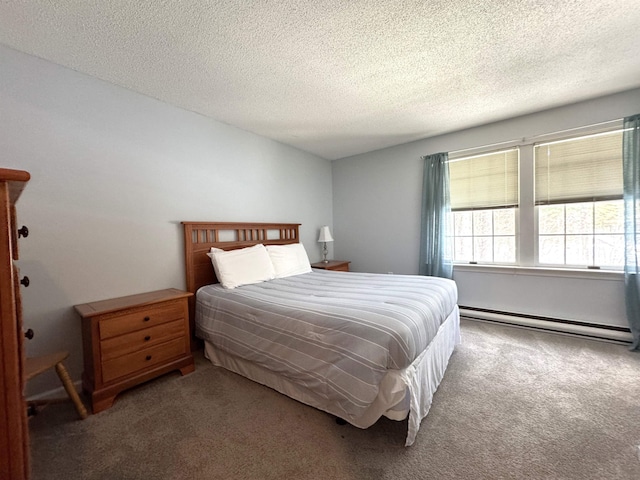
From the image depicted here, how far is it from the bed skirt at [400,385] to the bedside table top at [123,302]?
0.70m

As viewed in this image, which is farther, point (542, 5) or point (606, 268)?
point (606, 268)

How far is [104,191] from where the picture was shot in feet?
7.01

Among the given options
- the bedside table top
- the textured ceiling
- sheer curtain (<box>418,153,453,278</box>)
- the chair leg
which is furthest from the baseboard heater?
the chair leg

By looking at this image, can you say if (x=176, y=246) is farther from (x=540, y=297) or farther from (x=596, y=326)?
(x=596, y=326)

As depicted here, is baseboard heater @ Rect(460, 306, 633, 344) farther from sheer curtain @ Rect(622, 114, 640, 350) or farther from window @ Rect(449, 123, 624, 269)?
window @ Rect(449, 123, 624, 269)

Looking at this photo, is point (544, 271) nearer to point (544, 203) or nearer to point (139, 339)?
point (544, 203)

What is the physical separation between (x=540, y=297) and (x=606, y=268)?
64 centimetres

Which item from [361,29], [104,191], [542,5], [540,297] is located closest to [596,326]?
[540,297]

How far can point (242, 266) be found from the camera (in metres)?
2.68

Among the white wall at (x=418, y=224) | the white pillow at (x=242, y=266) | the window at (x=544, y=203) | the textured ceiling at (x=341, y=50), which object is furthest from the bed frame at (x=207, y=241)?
the window at (x=544, y=203)

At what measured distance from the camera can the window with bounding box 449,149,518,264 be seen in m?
3.21

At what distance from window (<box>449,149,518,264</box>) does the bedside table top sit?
340cm

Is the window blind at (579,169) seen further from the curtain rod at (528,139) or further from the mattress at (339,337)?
the mattress at (339,337)

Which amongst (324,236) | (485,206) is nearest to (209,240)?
(324,236)
